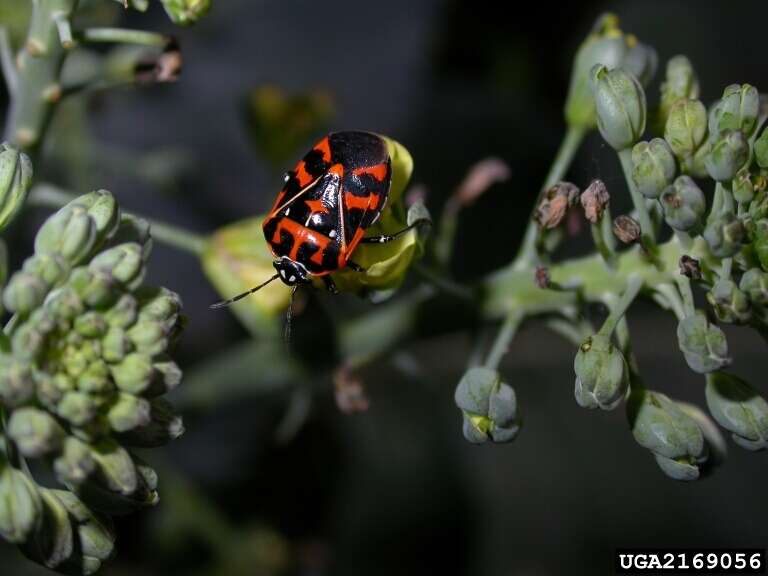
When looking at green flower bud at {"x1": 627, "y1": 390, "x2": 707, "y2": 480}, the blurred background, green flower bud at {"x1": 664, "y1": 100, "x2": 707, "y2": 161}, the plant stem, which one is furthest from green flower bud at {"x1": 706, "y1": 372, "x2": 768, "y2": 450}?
the blurred background

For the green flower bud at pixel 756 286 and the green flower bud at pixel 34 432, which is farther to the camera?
the green flower bud at pixel 756 286

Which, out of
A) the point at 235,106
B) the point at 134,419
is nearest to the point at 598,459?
the point at 235,106

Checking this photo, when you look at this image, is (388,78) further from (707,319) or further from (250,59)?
(707,319)

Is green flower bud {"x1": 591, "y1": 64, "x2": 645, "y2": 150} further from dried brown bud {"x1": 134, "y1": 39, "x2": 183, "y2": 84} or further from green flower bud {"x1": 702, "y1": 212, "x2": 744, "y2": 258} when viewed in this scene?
dried brown bud {"x1": 134, "y1": 39, "x2": 183, "y2": 84}

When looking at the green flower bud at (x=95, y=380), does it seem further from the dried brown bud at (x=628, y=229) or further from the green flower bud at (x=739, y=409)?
the green flower bud at (x=739, y=409)

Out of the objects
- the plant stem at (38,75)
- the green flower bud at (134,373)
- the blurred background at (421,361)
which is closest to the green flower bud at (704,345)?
the green flower bud at (134,373)

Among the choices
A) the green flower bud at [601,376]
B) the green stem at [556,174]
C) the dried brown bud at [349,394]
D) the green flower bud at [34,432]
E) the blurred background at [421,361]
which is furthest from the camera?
the blurred background at [421,361]
